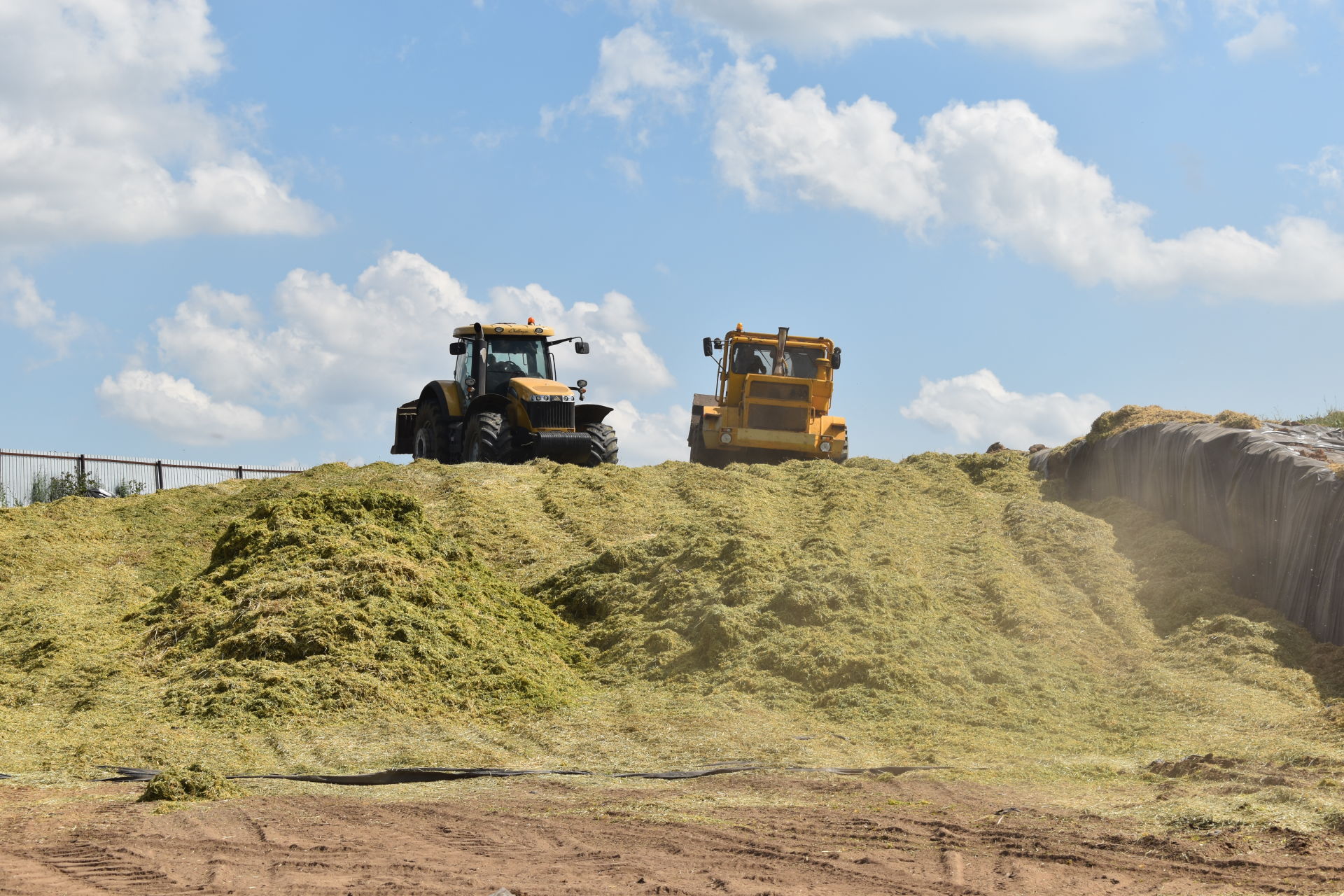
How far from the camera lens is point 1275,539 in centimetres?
1245

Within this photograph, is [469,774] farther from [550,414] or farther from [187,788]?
[550,414]

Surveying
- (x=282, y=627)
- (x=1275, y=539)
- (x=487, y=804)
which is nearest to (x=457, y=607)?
(x=282, y=627)

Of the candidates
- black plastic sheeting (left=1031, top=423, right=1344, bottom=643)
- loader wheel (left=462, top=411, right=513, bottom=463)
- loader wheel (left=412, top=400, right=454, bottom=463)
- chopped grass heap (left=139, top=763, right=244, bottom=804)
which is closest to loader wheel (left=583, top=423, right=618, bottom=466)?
loader wheel (left=462, top=411, right=513, bottom=463)

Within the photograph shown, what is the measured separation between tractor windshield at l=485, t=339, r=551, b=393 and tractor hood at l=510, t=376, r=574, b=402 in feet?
1.75

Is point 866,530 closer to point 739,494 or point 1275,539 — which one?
point 739,494

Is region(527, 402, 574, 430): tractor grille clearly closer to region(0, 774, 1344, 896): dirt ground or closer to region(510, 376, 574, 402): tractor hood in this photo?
region(510, 376, 574, 402): tractor hood

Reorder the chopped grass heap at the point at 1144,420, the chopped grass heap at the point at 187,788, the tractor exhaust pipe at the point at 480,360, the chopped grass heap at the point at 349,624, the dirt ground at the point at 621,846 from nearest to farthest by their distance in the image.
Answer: the dirt ground at the point at 621,846
the chopped grass heap at the point at 187,788
the chopped grass heap at the point at 349,624
the chopped grass heap at the point at 1144,420
the tractor exhaust pipe at the point at 480,360

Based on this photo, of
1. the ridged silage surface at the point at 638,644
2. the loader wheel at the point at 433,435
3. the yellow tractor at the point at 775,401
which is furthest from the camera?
the yellow tractor at the point at 775,401

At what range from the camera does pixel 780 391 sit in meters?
21.9

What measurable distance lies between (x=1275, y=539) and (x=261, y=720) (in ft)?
33.0

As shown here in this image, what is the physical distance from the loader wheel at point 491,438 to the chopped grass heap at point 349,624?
6.51 metres

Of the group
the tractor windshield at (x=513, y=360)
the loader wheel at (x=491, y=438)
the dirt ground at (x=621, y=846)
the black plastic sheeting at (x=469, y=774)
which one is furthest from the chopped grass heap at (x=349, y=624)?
the tractor windshield at (x=513, y=360)

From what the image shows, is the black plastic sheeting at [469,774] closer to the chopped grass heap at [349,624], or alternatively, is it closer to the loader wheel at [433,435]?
the chopped grass heap at [349,624]

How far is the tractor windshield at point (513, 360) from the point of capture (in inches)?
810
